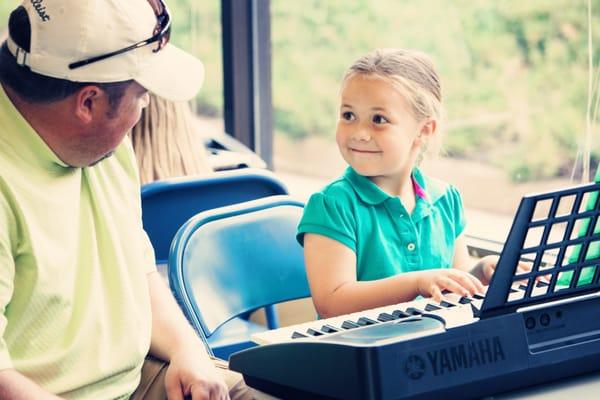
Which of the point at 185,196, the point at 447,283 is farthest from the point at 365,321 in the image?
the point at 185,196

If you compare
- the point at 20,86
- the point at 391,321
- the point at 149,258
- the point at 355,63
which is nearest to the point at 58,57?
the point at 20,86

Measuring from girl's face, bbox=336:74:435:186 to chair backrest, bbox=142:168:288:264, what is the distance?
1.83ft

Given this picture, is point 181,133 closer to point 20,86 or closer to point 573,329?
point 20,86

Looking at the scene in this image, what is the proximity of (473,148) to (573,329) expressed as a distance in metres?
1.34

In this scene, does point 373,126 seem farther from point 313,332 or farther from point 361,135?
point 313,332

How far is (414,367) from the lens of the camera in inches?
44.0

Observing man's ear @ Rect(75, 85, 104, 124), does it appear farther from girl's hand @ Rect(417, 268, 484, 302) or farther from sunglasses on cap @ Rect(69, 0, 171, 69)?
girl's hand @ Rect(417, 268, 484, 302)

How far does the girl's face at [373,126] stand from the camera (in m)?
1.82

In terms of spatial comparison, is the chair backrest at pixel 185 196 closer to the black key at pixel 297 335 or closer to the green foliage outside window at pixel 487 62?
the green foliage outside window at pixel 487 62

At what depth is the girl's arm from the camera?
5.44 ft

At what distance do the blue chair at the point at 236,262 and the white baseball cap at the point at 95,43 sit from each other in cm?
53

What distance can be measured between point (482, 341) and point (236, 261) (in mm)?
877

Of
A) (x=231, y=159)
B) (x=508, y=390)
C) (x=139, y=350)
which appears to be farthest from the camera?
(x=231, y=159)

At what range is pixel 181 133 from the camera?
2566 mm
